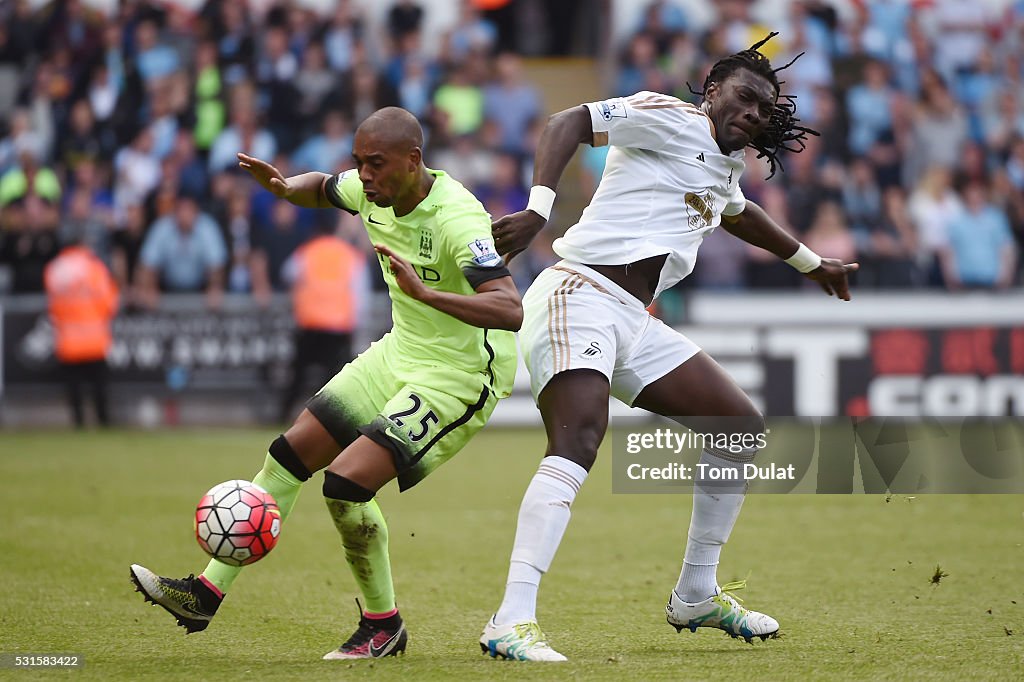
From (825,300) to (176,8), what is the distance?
8558mm

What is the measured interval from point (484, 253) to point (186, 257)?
34.9ft

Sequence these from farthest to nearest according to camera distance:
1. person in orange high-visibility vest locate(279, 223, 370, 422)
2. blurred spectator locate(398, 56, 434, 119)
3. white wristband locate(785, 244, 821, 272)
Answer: blurred spectator locate(398, 56, 434, 119) → person in orange high-visibility vest locate(279, 223, 370, 422) → white wristband locate(785, 244, 821, 272)

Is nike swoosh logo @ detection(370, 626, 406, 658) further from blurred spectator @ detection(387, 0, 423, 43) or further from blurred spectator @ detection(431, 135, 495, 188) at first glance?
blurred spectator @ detection(387, 0, 423, 43)

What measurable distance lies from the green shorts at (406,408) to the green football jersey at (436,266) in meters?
0.07

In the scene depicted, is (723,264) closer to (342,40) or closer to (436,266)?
(342,40)

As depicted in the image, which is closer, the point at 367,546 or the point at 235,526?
the point at 235,526

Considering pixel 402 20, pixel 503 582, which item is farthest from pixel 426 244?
pixel 402 20

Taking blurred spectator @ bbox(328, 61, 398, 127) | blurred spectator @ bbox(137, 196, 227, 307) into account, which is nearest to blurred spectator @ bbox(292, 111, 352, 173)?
blurred spectator @ bbox(328, 61, 398, 127)

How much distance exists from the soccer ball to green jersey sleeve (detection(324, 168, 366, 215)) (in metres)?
1.20

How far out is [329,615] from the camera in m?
6.33

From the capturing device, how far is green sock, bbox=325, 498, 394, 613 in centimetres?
538

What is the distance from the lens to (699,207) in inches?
226

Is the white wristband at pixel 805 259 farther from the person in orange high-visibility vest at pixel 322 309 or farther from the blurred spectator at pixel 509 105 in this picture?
the blurred spectator at pixel 509 105

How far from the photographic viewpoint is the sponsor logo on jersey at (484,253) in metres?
5.14
